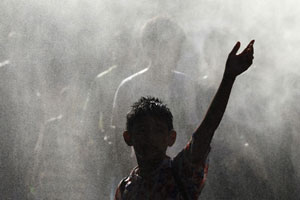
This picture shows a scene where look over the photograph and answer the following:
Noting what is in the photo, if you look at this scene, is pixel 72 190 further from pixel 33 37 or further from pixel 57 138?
pixel 33 37

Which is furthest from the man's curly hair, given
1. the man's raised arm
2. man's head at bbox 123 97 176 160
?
the man's raised arm

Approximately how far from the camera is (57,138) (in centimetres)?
624

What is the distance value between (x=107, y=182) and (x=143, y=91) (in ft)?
5.75

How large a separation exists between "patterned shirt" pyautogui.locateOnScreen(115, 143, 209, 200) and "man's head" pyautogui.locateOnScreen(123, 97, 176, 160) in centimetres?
7

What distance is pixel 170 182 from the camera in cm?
229

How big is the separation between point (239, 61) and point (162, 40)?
2107 millimetres

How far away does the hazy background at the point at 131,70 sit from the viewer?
5.05 meters

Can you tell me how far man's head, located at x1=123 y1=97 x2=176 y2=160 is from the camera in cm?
232

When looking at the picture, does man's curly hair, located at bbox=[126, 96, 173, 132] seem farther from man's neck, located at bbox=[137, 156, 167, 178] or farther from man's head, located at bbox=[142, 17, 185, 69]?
man's head, located at bbox=[142, 17, 185, 69]

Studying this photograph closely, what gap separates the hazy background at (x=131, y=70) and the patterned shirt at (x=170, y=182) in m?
2.41

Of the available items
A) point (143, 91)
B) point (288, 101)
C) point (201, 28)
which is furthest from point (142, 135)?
point (201, 28)

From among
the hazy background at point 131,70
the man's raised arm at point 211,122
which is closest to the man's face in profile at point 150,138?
the man's raised arm at point 211,122

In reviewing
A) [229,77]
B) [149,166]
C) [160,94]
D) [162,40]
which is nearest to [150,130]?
[149,166]

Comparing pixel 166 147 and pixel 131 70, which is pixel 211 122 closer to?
pixel 166 147
